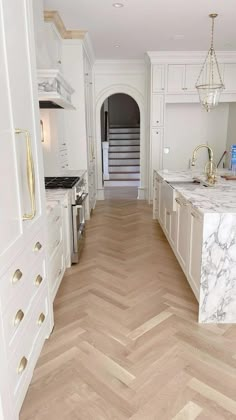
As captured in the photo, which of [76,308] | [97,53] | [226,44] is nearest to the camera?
[76,308]

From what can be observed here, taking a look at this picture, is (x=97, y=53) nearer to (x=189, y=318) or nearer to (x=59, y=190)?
(x=59, y=190)

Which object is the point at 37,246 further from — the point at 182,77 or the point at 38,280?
the point at 182,77

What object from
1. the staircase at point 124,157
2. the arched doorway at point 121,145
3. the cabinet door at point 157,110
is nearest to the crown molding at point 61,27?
the cabinet door at point 157,110

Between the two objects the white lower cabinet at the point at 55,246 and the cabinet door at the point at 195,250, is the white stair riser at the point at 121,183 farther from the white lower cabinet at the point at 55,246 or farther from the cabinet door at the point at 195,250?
the cabinet door at the point at 195,250

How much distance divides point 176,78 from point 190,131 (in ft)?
4.02

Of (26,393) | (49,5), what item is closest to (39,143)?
(26,393)

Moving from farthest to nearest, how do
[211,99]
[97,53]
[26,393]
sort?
1. [97,53]
2. [211,99]
3. [26,393]

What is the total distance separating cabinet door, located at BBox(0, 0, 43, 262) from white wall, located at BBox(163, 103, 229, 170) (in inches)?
200

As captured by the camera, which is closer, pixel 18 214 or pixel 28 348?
pixel 18 214

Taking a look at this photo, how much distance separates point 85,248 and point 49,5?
292 centimetres

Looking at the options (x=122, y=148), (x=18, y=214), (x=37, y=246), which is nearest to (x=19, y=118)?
(x=18, y=214)

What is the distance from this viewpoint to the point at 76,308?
8.36 feet

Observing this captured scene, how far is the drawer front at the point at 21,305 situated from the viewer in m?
1.37

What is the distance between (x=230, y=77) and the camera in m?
5.82
